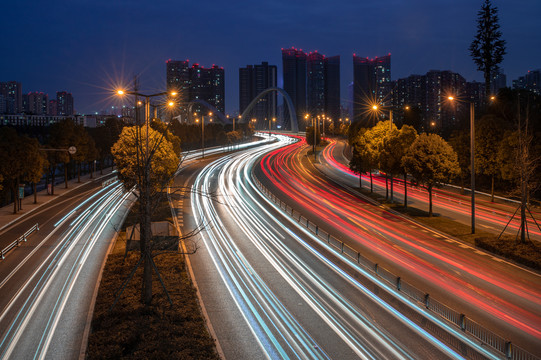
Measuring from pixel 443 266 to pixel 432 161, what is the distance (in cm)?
1199

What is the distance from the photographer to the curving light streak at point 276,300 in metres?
12.2

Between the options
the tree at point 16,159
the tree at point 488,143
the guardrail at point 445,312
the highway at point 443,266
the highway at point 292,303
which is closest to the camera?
the guardrail at point 445,312

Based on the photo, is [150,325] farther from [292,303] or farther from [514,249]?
[514,249]

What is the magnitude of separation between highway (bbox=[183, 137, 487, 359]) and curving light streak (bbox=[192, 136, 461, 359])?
0.10ft

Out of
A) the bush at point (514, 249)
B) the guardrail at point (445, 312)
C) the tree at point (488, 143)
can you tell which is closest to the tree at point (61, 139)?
the guardrail at point (445, 312)

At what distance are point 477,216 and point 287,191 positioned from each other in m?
19.0

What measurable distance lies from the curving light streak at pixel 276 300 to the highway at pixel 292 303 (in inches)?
1.2

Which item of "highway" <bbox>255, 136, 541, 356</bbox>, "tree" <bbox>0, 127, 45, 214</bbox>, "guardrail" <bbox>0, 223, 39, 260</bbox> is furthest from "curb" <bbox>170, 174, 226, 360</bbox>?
"tree" <bbox>0, 127, 45, 214</bbox>

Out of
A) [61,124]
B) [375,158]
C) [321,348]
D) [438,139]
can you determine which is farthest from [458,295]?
[61,124]

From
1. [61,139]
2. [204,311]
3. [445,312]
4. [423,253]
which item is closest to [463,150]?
[423,253]

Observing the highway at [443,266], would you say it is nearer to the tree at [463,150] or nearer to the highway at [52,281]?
the tree at [463,150]

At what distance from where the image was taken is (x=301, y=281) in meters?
18.1

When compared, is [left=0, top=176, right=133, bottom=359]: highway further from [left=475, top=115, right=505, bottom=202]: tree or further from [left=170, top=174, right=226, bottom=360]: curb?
[left=475, top=115, right=505, bottom=202]: tree

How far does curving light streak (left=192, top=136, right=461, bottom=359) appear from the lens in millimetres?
12234
